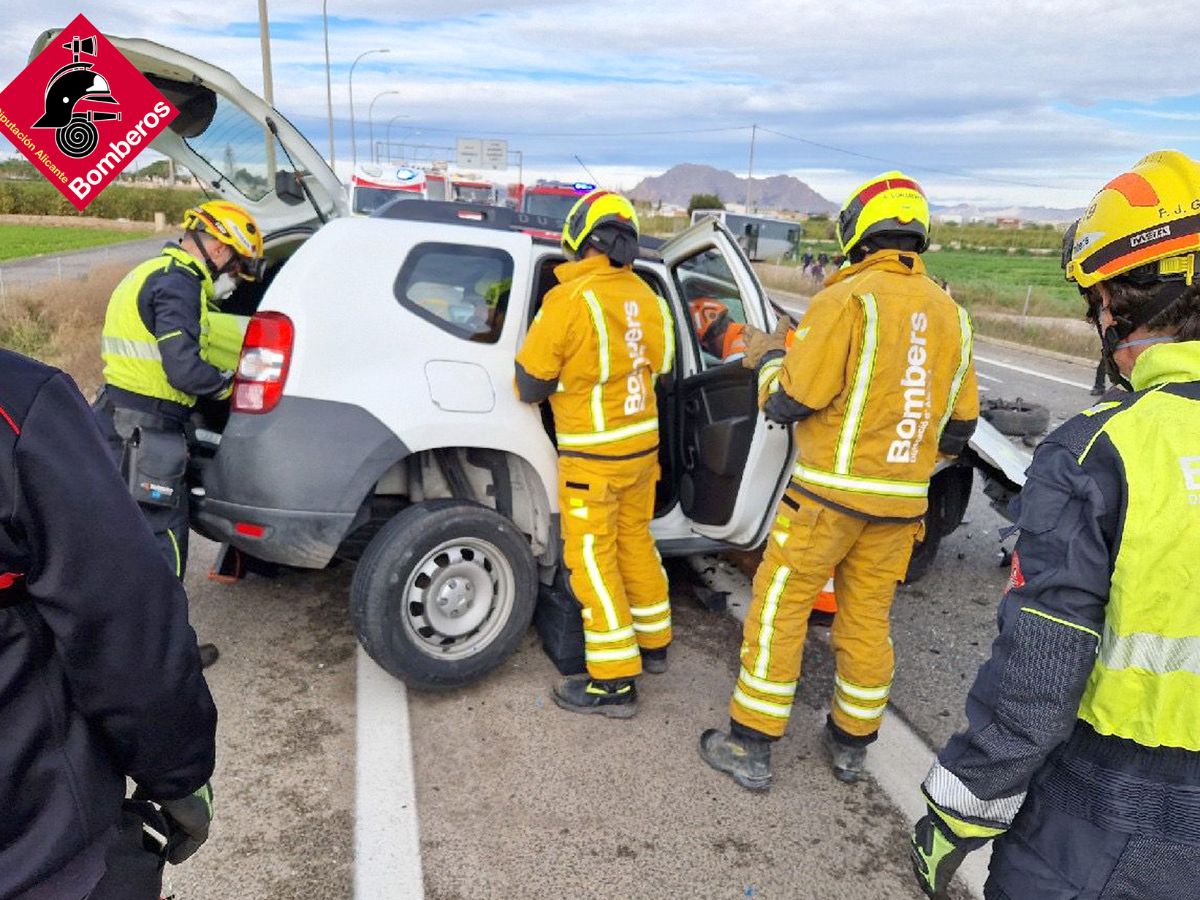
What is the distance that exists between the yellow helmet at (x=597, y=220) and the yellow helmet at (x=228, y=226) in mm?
1485

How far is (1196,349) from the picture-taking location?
1.36 m

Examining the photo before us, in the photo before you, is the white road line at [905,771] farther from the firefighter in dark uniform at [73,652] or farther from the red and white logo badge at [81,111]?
the red and white logo badge at [81,111]

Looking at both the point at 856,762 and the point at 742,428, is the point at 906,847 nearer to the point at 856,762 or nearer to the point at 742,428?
the point at 856,762

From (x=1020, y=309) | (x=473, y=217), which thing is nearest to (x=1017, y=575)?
(x=473, y=217)

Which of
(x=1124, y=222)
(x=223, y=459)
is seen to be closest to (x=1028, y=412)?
(x=1124, y=222)

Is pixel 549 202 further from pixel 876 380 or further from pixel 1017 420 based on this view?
pixel 876 380

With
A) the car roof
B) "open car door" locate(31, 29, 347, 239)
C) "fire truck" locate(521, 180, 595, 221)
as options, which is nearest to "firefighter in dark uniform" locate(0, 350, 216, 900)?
the car roof

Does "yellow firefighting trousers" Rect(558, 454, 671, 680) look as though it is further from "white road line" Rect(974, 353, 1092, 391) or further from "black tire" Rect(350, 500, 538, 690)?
"white road line" Rect(974, 353, 1092, 391)

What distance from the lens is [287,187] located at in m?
4.89

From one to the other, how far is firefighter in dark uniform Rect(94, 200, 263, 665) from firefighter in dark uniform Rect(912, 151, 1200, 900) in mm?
3061

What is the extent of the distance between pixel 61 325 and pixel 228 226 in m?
9.74

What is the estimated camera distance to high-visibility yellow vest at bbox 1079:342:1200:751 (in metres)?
1.30

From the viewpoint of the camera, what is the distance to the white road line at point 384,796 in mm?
2492

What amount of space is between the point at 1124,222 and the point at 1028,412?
4.46 meters
